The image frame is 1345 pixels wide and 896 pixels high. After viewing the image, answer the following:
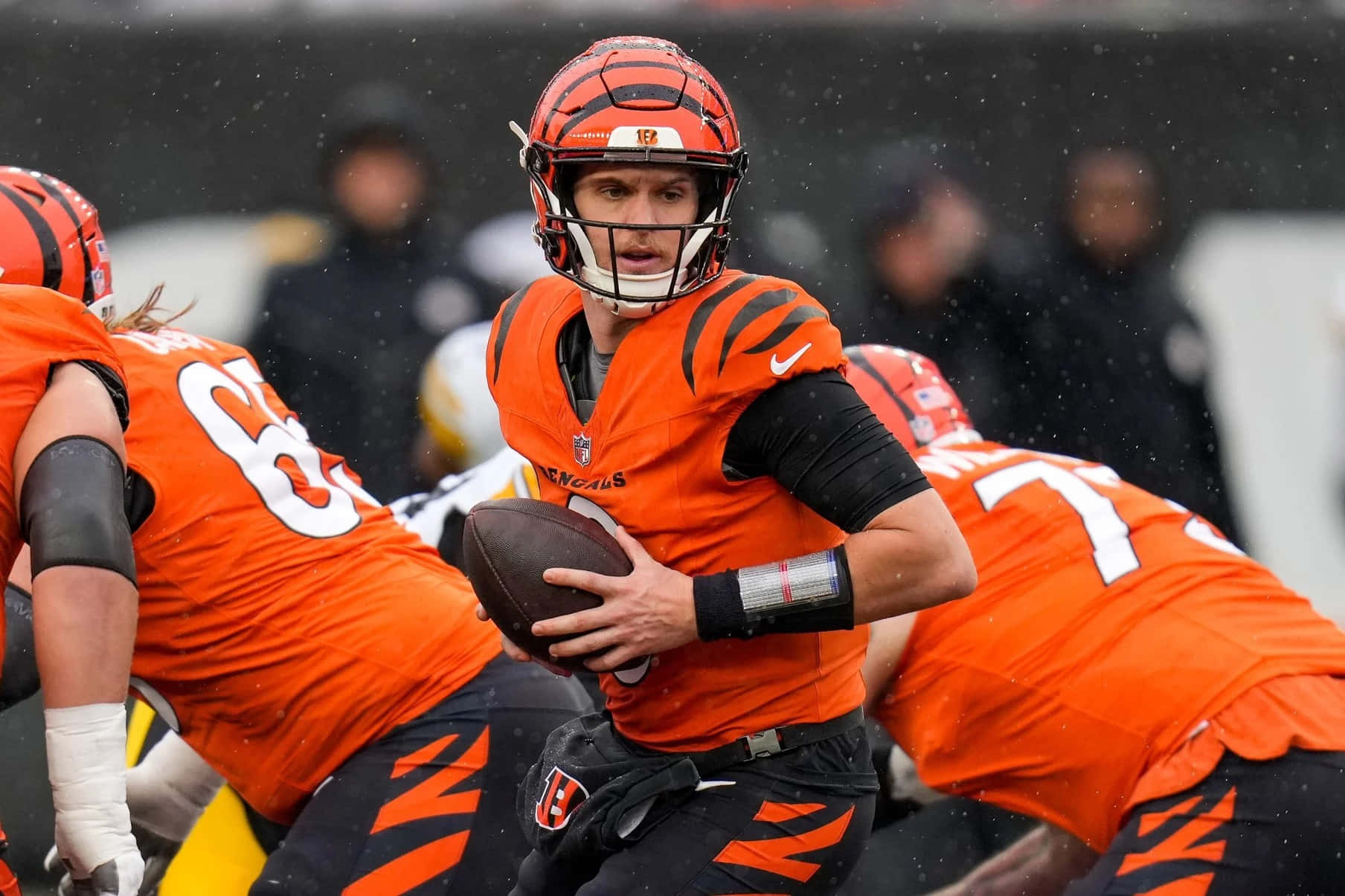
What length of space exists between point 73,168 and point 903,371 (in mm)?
3454

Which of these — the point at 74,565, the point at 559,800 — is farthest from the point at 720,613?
the point at 74,565

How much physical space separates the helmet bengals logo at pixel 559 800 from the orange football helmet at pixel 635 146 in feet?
2.82

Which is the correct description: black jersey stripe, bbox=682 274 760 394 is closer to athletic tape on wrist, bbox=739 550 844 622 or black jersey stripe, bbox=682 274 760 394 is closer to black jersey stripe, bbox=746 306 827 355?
black jersey stripe, bbox=746 306 827 355

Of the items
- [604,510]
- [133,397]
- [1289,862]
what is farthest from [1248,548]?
[133,397]

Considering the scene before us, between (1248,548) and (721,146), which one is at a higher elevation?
(721,146)

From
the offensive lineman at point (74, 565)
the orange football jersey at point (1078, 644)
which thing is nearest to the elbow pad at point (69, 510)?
the offensive lineman at point (74, 565)

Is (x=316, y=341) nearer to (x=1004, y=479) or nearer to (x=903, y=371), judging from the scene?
(x=903, y=371)

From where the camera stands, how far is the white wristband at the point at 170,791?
3762 mm

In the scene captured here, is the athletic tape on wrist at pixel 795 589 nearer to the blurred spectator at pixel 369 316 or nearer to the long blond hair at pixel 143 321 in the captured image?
the long blond hair at pixel 143 321

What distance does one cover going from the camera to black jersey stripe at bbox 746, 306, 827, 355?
2.53 m

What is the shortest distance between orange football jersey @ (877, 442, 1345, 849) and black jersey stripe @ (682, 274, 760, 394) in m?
1.08

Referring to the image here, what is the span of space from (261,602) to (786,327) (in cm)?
130

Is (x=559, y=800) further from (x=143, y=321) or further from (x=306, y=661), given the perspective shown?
(x=143, y=321)

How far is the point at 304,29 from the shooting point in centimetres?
585
